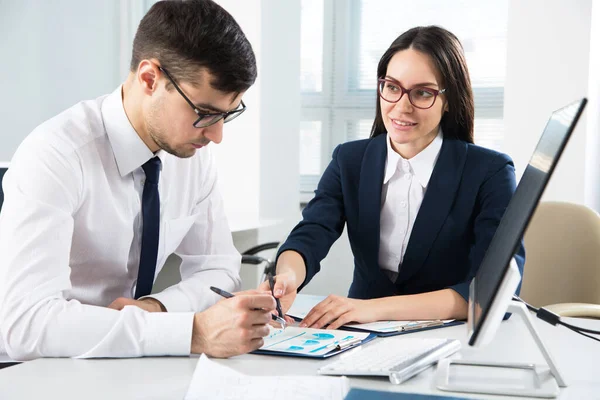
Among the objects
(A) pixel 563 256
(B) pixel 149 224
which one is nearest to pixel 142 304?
(B) pixel 149 224

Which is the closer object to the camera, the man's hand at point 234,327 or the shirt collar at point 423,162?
the man's hand at point 234,327

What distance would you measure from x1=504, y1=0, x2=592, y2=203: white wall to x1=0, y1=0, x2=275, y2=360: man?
178cm

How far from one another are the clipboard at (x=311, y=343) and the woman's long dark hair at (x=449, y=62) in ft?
2.43

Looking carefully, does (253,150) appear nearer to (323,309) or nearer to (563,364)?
(323,309)

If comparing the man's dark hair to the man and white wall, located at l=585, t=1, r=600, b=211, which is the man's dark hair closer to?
the man

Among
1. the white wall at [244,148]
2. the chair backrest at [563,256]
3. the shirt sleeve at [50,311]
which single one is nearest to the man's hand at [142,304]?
the shirt sleeve at [50,311]

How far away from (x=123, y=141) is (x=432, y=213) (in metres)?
0.84

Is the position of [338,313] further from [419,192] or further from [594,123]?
[594,123]

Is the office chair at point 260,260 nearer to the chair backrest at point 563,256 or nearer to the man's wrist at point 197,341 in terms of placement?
the man's wrist at point 197,341

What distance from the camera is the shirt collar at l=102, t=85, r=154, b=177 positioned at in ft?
5.07

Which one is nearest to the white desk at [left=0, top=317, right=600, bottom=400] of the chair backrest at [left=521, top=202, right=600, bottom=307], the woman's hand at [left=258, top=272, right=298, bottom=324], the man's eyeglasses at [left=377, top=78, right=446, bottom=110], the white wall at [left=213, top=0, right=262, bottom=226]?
the woman's hand at [left=258, top=272, right=298, bottom=324]

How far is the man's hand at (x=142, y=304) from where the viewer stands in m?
1.46

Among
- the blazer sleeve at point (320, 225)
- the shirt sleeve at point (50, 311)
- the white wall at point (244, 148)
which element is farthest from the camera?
the white wall at point (244, 148)

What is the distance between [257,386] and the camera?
1083 millimetres
